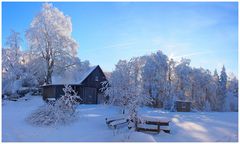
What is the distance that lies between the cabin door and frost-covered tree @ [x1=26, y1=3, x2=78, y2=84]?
5.79 metres

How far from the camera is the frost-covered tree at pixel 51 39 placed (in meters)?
39.8

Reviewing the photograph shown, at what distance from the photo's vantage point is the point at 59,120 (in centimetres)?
1802

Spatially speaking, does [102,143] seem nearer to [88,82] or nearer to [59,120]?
[59,120]

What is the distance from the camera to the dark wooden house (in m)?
36.4

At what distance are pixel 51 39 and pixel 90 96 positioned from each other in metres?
9.62

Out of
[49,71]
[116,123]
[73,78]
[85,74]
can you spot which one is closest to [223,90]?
[85,74]

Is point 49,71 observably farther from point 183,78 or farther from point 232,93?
point 232,93

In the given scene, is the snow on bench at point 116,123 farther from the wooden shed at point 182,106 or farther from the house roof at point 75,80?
the house roof at point 75,80

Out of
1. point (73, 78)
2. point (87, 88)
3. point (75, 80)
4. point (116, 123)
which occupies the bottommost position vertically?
point (116, 123)

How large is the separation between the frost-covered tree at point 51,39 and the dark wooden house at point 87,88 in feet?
11.4

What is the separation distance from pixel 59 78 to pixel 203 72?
25.0m

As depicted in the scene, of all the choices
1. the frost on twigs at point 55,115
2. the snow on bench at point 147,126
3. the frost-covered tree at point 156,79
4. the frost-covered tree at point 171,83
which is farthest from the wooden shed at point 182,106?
the snow on bench at point 147,126

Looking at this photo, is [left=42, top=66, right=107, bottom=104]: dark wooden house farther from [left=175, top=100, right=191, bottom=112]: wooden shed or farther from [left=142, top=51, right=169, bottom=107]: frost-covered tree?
[left=175, top=100, right=191, bottom=112]: wooden shed

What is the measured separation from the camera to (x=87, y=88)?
37375 millimetres
